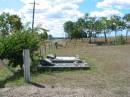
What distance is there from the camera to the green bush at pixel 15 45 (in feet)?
45.8

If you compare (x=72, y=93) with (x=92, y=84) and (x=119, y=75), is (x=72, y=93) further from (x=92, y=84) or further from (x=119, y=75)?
(x=119, y=75)

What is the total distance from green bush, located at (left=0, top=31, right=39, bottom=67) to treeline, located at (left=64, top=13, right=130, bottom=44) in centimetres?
6116

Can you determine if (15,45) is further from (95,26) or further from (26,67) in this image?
(95,26)

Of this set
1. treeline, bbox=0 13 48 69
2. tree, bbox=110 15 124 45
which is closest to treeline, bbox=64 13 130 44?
tree, bbox=110 15 124 45

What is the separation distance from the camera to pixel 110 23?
260 ft

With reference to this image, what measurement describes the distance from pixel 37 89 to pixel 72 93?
1177 millimetres

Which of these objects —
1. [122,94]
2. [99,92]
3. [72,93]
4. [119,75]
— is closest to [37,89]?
[72,93]

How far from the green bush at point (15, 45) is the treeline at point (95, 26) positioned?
6116cm

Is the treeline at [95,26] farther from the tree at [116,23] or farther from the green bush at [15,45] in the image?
the green bush at [15,45]

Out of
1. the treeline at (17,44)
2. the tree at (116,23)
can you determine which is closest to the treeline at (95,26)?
the tree at (116,23)

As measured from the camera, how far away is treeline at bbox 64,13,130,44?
79375mm

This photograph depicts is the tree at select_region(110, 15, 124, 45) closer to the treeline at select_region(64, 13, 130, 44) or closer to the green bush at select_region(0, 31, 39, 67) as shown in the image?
the treeline at select_region(64, 13, 130, 44)

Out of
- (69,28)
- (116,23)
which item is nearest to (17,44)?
(116,23)

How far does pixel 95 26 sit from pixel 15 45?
229ft
